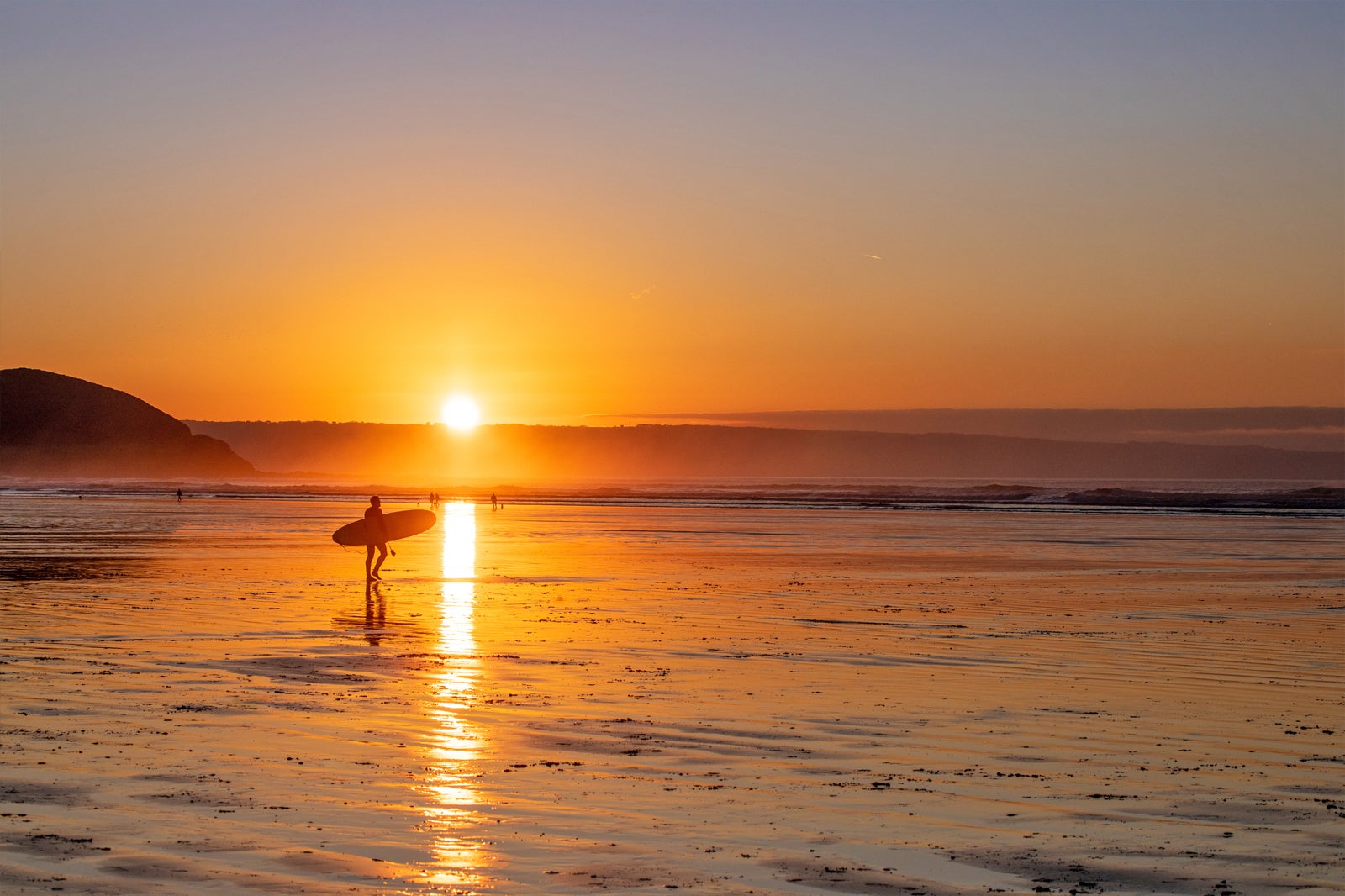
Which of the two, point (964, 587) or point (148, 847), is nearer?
point (148, 847)

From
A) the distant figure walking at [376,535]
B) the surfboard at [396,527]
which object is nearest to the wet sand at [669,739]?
the distant figure walking at [376,535]

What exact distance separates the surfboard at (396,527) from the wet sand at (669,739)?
419 inches

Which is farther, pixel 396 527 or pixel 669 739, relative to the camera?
pixel 396 527

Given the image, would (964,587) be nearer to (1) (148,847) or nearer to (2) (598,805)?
(2) (598,805)

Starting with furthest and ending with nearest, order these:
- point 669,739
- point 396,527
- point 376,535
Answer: point 396,527 < point 376,535 < point 669,739

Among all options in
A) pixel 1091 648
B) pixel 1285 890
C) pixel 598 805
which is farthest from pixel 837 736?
pixel 1091 648

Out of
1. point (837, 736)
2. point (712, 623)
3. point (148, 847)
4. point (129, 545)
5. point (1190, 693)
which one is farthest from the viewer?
point (129, 545)

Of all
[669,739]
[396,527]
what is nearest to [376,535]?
[396,527]

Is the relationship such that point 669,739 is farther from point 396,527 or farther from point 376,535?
point 396,527

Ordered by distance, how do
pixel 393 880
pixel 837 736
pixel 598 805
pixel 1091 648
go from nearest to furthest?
pixel 393 880 → pixel 598 805 → pixel 837 736 → pixel 1091 648

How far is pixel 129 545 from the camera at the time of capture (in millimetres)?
36719

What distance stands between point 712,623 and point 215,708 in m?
8.62

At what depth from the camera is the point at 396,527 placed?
37938 millimetres

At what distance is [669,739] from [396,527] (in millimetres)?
28894
